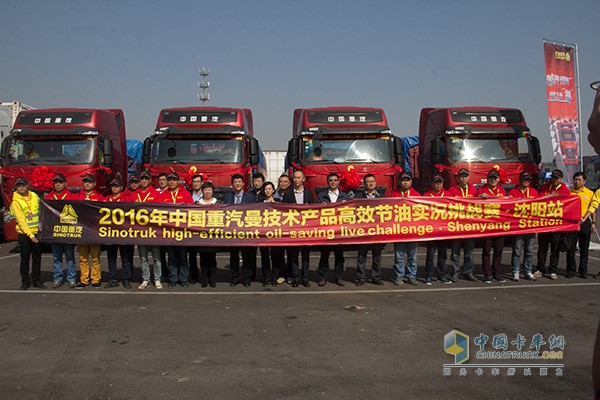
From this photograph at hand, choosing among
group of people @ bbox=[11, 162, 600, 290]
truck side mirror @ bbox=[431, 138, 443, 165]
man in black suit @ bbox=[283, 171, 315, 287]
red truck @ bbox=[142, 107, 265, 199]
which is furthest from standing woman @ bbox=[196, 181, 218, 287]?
truck side mirror @ bbox=[431, 138, 443, 165]

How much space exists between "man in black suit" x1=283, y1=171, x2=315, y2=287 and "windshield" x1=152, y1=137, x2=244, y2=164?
13.2 ft

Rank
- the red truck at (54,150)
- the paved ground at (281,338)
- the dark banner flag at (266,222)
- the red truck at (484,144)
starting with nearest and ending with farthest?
the paved ground at (281,338) < the dark banner flag at (266,222) < the red truck at (54,150) < the red truck at (484,144)

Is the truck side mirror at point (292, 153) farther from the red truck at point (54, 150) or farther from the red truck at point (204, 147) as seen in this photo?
the red truck at point (54, 150)

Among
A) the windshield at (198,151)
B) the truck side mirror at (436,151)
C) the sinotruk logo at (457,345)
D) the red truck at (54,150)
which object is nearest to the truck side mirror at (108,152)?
the red truck at (54,150)

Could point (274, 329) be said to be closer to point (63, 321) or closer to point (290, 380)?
point (290, 380)

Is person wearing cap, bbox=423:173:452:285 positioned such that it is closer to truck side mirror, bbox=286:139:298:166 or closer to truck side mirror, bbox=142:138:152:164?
truck side mirror, bbox=286:139:298:166

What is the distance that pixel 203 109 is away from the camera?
14.7 metres

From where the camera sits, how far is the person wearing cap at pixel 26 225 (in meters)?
9.46

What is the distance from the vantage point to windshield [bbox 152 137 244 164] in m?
13.9

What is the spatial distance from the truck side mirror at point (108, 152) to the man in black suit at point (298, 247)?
6.01 meters

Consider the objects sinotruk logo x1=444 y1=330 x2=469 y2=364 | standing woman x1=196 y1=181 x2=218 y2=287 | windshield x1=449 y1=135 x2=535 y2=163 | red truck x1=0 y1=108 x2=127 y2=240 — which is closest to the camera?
sinotruk logo x1=444 y1=330 x2=469 y2=364

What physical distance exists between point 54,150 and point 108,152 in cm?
121

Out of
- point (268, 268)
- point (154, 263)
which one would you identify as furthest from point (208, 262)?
point (268, 268)

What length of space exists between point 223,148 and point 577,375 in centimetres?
1007
